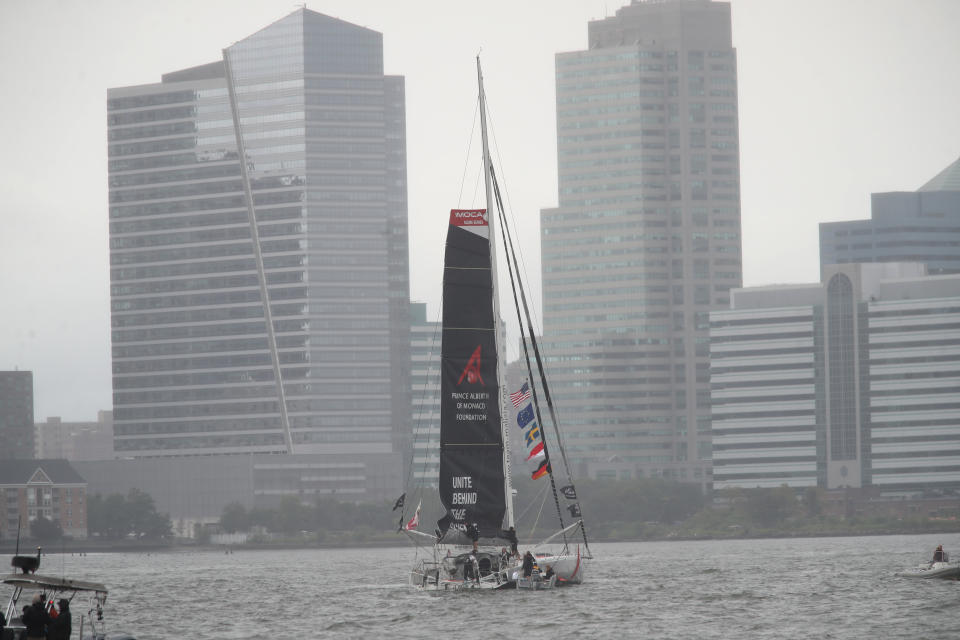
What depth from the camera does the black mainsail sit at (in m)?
82.7

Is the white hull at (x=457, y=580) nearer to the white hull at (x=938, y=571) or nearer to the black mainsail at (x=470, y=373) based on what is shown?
the black mainsail at (x=470, y=373)

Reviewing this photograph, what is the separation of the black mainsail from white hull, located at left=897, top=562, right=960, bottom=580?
31269 millimetres

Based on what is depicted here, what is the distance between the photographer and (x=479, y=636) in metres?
67.2

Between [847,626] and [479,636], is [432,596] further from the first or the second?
[847,626]

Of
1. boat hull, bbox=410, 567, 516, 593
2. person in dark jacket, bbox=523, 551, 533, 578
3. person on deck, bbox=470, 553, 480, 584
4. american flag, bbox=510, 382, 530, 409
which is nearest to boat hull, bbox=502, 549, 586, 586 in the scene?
person in dark jacket, bbox=523, 551, 533, 578

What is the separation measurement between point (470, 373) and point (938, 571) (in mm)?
34903

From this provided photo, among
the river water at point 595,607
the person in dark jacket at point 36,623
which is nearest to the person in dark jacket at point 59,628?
the person in dark jacket at point 36,623

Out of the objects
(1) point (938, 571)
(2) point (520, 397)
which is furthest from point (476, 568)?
(1) point (938, 571)

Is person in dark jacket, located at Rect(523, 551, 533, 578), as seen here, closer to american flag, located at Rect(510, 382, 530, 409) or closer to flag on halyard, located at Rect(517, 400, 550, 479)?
flag on halyard, located at Rect(517, 400, 550, 479)

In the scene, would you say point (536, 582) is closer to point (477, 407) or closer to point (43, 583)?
point (477, 407)

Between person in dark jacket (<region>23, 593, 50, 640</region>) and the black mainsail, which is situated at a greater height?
the black mainsail

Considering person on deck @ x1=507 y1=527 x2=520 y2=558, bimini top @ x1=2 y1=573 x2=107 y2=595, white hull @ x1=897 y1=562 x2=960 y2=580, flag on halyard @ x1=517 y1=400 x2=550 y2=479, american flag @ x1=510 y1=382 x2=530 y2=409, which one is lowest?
white hull @ x1=897 y1=562 x2=960 y2=580

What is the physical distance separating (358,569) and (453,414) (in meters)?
68.0

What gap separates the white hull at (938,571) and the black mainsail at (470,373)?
31.3 metres
